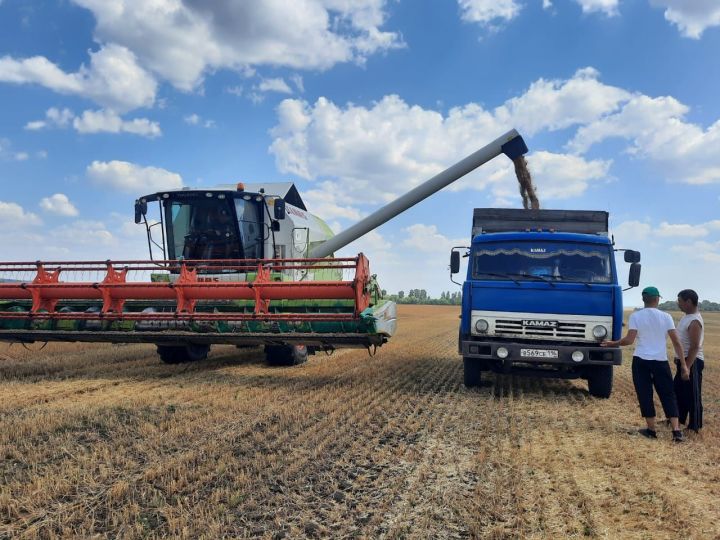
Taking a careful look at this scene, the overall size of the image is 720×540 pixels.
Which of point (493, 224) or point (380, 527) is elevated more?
point (493, 224)

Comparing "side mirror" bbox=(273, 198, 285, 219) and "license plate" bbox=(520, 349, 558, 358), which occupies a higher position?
"side mirror" bbox=(273, 198, 285, 219)

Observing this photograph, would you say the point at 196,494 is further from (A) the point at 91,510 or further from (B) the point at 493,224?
(B) the point at 493,224

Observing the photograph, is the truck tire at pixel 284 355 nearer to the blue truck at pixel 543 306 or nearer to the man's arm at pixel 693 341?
the blue truck at pixel 543 306

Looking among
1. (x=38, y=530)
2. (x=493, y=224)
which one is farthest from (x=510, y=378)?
(x=38, y=530)

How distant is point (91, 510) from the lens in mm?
3033

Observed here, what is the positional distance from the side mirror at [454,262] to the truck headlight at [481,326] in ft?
3.74

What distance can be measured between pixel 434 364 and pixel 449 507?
7065 millimetres

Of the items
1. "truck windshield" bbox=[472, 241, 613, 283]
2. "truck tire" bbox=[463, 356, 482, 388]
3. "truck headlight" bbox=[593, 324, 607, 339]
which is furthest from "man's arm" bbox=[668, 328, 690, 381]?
"truck tire" bbox=[463, 356, 482, 388]

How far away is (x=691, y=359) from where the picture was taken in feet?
17.1

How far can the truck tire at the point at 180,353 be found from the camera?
926cm

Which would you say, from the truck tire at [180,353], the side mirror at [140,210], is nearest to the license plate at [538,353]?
the truck tire at [180,353]

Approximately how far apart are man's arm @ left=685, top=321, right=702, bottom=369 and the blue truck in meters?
1.20

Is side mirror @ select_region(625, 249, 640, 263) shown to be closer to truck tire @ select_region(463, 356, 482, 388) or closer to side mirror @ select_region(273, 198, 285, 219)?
truck tire @ select_region(463, 356, 482, 388)

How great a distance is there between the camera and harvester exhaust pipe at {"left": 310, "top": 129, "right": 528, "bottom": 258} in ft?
39.0
